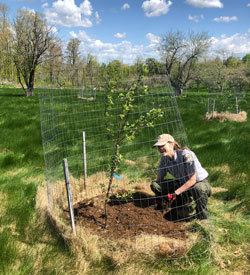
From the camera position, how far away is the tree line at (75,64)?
12.5 ft

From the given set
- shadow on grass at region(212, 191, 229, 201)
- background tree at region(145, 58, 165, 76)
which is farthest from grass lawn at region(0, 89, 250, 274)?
background tree at region(145, 58, 165, 76)

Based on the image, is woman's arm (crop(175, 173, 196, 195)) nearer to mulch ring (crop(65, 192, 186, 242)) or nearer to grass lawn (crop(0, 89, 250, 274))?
mulch ring (crop(65, 192, 186, 242))

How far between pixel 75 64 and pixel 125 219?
8.23 feet

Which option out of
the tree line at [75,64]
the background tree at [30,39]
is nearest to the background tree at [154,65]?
the tree line at [75,64]

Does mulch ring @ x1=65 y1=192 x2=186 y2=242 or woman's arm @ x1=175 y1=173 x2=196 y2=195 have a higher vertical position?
woman's arm @ x1=175 y1=173 x2=196 y2=195

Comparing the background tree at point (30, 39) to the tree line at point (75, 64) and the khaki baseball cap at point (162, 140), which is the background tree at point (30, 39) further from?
the khaki baseball cap at point (162, 140)

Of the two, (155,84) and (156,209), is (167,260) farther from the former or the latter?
(155,84)

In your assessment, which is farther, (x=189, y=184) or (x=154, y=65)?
(x=154, y=65)

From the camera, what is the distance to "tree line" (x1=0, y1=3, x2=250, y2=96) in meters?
3.82

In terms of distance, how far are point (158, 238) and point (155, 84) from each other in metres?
2.73

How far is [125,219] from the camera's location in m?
3.47

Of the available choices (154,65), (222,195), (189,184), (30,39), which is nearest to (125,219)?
(189,184)

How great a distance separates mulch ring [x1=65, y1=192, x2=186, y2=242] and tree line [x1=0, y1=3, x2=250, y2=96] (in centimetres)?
193

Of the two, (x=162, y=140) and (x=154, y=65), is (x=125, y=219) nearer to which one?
(x=162, y=140)
